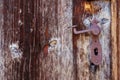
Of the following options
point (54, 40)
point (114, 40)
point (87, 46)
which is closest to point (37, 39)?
point (54, 40)

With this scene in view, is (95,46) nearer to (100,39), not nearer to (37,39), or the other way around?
(100,39)

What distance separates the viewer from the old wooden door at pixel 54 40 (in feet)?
4.29

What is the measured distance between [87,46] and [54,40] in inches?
5.5

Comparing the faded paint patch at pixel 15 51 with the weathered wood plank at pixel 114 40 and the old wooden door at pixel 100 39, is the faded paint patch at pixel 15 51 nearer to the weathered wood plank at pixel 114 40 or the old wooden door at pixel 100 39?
the old wooden door at pixel 100 39

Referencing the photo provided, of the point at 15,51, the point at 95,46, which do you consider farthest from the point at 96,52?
the point at 15,51

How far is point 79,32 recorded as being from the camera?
1299mm

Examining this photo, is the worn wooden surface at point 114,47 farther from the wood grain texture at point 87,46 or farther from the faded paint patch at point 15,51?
the faded paint patch at point 15,51

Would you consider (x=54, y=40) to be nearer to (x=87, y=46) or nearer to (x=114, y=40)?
(x=87, y=46)

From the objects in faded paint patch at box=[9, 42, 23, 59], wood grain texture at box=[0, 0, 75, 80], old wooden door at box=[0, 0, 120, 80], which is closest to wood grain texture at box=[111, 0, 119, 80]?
old wooden door at box=[0, 0, 120, 80]

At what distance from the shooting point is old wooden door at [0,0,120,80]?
131 cm

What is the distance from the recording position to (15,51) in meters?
1.36

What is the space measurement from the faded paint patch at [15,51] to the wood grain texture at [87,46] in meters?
0.23

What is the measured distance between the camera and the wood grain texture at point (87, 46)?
4.28 feet

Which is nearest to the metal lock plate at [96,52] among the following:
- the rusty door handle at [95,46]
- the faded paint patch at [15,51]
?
the rusty door handle at [95,46]
